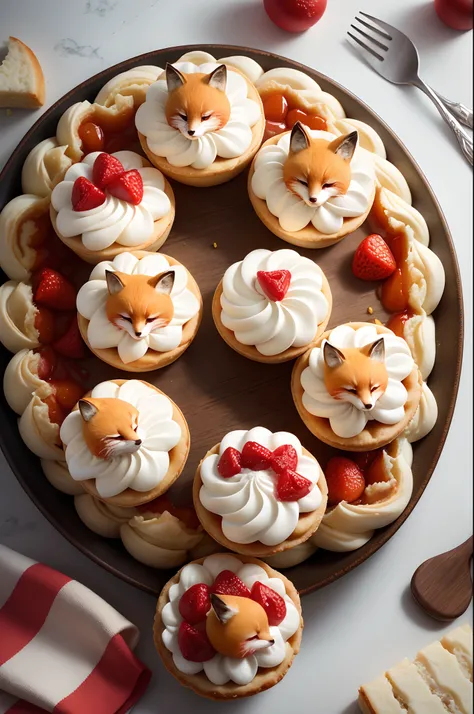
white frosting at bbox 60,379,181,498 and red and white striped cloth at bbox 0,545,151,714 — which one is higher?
white frosting at bbox 60,379,181,498

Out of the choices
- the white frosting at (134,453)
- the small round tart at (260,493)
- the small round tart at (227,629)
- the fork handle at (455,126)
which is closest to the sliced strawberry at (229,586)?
the small round tart at (227,629)

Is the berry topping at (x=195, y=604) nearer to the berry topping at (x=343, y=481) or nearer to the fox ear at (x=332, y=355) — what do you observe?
the berry topping at (x=343, y=481)


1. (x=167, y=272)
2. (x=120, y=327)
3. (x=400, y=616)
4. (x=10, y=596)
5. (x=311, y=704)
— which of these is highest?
(x=167, y=272)

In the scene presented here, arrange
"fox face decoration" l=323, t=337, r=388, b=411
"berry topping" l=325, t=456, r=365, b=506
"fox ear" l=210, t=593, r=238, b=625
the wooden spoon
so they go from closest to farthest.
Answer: "fox ear" l=210, t=593, r=238, b=625
"fox face decoration" l=323, t=337, r=388, b=411
"berry topping" l=325, t=456, r=365, b=506
the wooden spoon

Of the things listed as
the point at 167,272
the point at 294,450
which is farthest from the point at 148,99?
the point at 294,450

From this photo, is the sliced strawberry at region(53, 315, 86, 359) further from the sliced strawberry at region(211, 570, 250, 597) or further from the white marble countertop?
the sliced strawberry at region(211, 570, 250, 597)

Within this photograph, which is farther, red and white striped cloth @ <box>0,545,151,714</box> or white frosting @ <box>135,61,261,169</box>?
white frosting @ <box>135,61,261,169</box>

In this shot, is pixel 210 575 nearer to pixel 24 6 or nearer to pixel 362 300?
pixel 362 300

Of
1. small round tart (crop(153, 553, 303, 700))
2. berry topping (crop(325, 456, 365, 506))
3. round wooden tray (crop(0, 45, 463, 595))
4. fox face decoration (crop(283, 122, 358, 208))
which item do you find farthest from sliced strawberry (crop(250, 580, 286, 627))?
fox face decoration (crop(283, 122, 358, 208))
